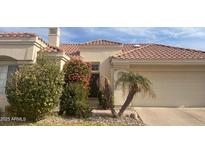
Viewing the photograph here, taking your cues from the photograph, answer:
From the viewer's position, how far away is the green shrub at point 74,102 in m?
15.1

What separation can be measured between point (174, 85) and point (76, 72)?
7.99 meters

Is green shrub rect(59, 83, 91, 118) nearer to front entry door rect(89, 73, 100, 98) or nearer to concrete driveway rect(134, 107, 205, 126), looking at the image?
concrete driveway rect(134, 107, 205, 126)

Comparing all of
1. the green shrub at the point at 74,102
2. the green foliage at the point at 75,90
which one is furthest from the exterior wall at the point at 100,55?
the green shrub at the point at 74,102

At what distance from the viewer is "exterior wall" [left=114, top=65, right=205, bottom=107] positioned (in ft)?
66.1

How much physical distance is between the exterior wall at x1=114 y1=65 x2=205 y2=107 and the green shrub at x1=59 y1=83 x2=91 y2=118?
5.08 metres

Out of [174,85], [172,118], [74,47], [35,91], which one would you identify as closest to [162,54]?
[174,85]

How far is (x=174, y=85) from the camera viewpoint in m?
20.3

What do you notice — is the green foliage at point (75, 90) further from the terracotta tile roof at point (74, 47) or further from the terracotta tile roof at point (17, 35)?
the terracotta tile roof at point (74, 47)

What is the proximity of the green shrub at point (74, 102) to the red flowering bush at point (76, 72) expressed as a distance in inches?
18.8

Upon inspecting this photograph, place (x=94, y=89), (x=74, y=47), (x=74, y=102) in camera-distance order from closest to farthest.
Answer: (x=74, y=102), (x=94, y=89), (x=74, y=47)

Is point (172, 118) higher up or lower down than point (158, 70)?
lower down

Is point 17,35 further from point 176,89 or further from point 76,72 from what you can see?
point 176,89
